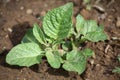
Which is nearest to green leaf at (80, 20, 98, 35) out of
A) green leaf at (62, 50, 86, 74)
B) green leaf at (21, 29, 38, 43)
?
green leaf at (62, 50, 86, 74)

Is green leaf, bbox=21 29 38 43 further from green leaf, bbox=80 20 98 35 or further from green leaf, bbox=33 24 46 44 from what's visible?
green leaf, bbox=80 20 98 35

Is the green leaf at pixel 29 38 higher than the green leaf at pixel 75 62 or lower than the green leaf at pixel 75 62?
higher

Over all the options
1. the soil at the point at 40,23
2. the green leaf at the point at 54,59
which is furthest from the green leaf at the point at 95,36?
the green leaf at the point at 54,59

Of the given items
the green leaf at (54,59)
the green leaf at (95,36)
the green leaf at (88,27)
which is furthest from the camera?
the green leaf at (88,27)

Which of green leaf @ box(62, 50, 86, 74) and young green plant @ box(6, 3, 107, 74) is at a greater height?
young green plant @ box(6, 3, 107, 74)

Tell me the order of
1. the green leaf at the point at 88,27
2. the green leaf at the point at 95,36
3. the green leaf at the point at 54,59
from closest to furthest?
the green leaf at the point at 54,59 → the green leaf at the point at 95,36 → the green leaf at the point at 88,27

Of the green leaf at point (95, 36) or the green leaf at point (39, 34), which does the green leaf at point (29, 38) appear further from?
the green leaf at point (95, 36)

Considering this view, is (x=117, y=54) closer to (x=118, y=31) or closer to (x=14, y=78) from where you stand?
(x=118, y=31)
